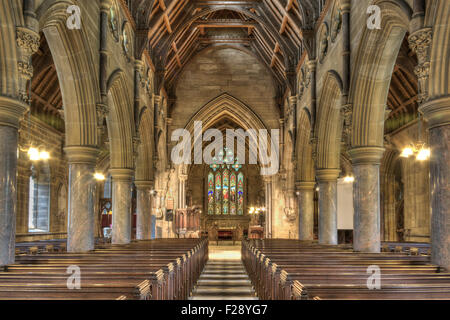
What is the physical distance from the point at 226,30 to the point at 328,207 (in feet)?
37.8

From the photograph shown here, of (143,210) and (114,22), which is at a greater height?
(114,22)

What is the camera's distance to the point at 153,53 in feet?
59.5

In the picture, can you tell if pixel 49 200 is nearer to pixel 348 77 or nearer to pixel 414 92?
pixel 348 77

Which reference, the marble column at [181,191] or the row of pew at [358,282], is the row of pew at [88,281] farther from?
the marble column at [181,191]

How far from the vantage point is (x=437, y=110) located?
6164 millimetres

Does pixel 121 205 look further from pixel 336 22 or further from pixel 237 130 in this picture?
pixel 237 130

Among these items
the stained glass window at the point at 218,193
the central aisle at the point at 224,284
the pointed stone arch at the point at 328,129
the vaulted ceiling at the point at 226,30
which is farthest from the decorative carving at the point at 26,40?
the stained glass window at the point at 218,193

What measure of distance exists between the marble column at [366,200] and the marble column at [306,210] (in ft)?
23.9

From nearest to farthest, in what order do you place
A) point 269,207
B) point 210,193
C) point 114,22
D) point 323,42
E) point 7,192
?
point 7,192 < point 114,22 < point 323,42 < point 269,207 < point 210,193

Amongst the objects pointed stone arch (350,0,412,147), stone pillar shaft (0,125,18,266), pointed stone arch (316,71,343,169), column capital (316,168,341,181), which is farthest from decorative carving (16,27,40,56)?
column capital (316,168,341,181)

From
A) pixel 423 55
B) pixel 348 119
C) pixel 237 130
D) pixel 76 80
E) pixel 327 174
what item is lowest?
pixel 327 174

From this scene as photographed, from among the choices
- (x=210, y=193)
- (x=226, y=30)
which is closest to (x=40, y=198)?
(x=226, y=30)

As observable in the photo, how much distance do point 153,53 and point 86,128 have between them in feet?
29.8

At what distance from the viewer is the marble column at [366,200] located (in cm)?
980
